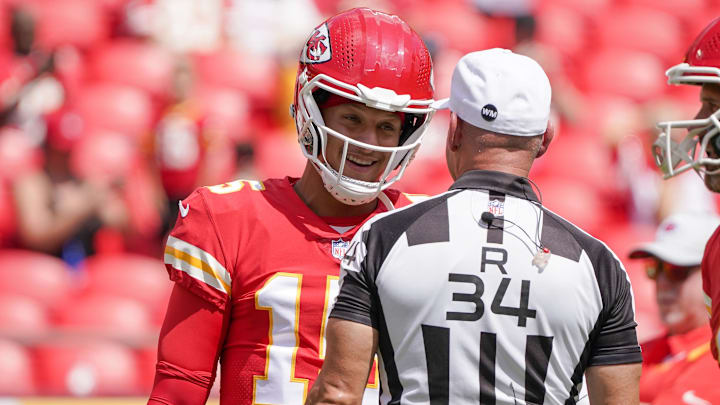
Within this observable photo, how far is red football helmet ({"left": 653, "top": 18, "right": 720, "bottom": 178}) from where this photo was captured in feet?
6.50

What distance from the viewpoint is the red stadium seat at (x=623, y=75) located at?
691cm

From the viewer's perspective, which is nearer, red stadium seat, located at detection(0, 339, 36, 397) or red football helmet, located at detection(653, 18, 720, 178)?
red football helmet, located at detection(653, 18, 720, 178)

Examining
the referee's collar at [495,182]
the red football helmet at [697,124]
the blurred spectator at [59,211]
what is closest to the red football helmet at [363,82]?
the referee's collar at [495,182]

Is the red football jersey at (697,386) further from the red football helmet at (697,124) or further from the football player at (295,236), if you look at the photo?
the football player at (295,236)

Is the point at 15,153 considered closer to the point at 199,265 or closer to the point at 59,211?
the point at 59,211

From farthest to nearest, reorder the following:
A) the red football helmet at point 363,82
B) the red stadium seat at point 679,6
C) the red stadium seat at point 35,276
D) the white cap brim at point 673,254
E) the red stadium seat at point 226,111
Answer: the red stadium seat at point 679,6
the red stadium seat at point 226,111
the red stadium seat at point 35,276
the white cap brim at point 673,254
the red football helmet at point 363,82

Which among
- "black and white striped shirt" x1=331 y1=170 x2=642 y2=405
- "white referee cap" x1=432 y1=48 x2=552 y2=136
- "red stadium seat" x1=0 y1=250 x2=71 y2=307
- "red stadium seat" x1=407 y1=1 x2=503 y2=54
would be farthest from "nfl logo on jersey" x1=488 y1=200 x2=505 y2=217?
"red stadium seat" x1=407 y1=1 x2=503 y2=54

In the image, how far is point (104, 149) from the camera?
5754 mm

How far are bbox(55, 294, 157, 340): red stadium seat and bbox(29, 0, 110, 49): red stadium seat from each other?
177cm

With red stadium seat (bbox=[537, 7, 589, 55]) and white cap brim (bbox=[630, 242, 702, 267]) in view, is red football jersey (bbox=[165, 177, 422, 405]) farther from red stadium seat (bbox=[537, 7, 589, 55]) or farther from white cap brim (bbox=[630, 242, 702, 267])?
red stadium seat (bbox=[537, 7, 589, 55])

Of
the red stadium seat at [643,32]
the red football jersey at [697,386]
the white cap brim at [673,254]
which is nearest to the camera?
the red football jersey at [697,386]

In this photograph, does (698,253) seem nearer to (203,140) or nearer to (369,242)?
(369,242)

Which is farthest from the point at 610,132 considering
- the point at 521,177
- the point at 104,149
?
the point at 521,177

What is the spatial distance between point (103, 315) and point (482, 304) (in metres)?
3.90
